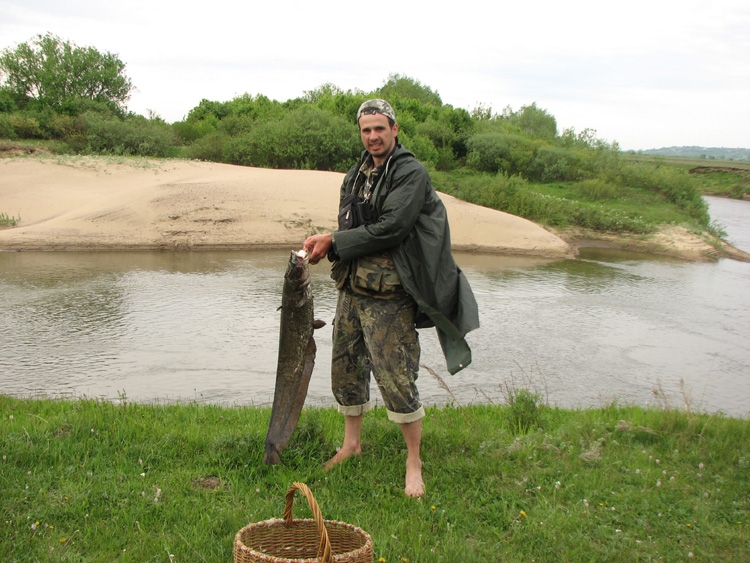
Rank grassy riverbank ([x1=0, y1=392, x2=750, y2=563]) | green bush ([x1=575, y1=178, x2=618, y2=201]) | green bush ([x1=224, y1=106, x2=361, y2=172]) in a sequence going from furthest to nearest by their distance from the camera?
green bush ([x1=575, y1=178, x2=618, y2=201]) < green bush ([x1=224, y1=106, x2=361, y2=172]) < grassy riverbank ([x1=0, y1=392, x2=750, y2=563])

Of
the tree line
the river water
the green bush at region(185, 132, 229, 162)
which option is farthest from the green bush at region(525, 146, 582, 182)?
the river water

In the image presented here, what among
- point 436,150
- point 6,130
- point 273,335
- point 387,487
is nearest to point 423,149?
point 436,150

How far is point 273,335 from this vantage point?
8828mm

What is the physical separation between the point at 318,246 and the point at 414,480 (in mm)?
1368

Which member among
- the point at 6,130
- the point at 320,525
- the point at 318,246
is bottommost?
the point at 320,525

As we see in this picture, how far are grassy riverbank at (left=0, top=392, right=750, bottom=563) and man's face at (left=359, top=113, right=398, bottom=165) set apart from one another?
1756 mm

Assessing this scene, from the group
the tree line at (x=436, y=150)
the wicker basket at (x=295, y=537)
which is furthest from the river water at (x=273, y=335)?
the tree line at (x=436, y=150)

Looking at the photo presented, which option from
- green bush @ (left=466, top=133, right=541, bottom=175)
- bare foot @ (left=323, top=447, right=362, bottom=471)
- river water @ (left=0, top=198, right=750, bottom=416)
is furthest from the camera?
green bush @ (left=466, top=133, right=541, bottom=175)

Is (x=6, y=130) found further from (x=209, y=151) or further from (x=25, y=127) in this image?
(x=209, y=151)

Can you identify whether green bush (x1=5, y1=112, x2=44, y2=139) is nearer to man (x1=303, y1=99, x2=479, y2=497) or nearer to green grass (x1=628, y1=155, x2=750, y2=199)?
man (x1=303, y1=99, x2=479, y2=497)

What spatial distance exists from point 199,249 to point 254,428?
11.2 m

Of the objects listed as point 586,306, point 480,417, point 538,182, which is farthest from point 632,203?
point 480,417

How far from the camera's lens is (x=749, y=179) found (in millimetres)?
50688

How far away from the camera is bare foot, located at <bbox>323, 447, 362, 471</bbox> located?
413cm
